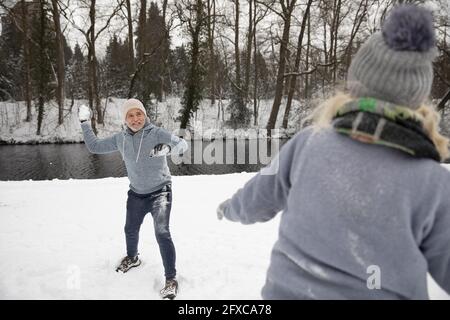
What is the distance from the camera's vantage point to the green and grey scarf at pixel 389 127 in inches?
39.9

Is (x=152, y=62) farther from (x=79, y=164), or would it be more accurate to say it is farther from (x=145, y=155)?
(x=145, y=155)

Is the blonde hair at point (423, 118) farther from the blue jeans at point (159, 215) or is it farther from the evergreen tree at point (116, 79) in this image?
the evergreen tree at point (116, 79)

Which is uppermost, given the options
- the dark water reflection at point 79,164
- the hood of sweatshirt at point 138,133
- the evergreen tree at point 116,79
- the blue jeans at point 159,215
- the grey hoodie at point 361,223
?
the evergreen tree at point 116,79

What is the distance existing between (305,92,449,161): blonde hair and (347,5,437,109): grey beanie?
6 centimetres

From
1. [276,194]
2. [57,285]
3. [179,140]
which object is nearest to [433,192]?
[276,194]

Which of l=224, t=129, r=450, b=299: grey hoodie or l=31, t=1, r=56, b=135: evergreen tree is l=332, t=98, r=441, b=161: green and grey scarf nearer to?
l=224, t=129, r=450, b=299: grey hoodie

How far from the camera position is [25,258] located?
4.09 meters

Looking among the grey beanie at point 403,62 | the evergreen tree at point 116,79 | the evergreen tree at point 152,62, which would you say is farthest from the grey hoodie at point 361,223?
the evergreen tree at point 116,79

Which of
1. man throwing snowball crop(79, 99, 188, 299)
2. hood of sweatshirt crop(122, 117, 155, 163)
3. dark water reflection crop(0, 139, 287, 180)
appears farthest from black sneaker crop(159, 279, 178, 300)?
dark water reflection crop(0, 139, 287, 180)

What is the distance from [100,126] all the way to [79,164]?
10662 mm

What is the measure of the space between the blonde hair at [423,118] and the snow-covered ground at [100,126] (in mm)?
21482

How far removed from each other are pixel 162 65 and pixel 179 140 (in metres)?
27.0

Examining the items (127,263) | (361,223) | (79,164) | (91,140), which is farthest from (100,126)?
(361,223)

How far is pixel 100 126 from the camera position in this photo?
2564 cm
